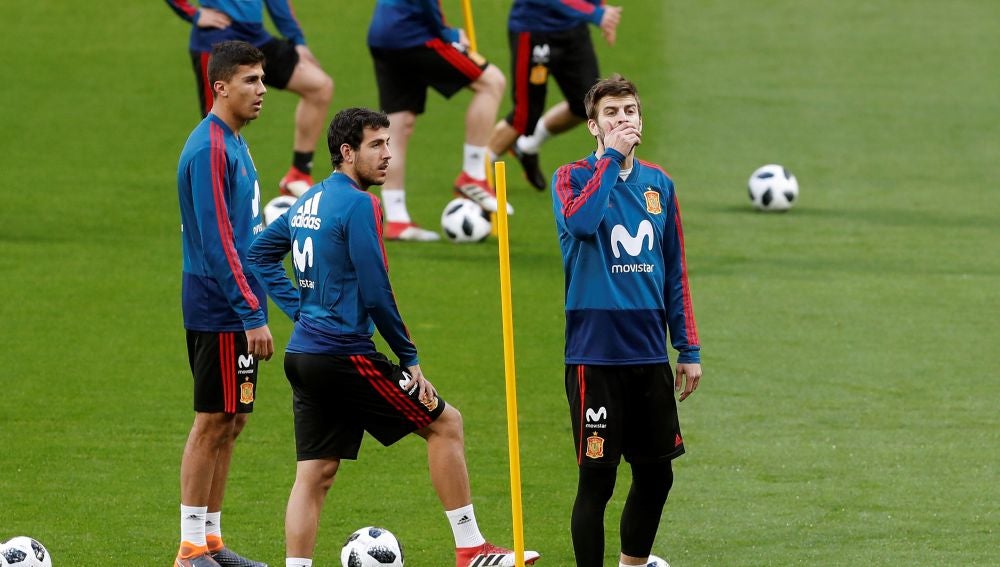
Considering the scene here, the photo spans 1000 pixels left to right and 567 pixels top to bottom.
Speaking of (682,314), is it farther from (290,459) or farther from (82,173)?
(82,173)

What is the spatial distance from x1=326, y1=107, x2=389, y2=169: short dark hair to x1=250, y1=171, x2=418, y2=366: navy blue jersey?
102 mm

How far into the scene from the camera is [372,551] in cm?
682

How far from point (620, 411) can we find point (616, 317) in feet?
1.15

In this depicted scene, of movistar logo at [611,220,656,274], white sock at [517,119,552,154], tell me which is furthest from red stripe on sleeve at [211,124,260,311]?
white sock at [517,119,552,154]

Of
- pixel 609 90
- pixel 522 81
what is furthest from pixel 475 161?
pixel 609 90

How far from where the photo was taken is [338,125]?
6.52 m

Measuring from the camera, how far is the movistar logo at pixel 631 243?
20.6ft

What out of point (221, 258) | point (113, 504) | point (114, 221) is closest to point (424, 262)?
point (114, 221)

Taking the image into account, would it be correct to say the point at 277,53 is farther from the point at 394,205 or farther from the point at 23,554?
the point at 23,554

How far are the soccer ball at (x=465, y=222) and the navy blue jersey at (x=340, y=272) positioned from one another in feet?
21.1

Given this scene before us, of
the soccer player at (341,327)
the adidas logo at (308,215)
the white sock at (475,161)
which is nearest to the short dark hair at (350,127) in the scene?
the soccer player at (341,327)

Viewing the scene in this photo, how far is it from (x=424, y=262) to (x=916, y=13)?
1334 centimetres

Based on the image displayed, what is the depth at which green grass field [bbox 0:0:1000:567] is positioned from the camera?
25.4ft

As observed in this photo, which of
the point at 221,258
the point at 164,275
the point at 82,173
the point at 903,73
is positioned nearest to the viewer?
the point at 221,258
